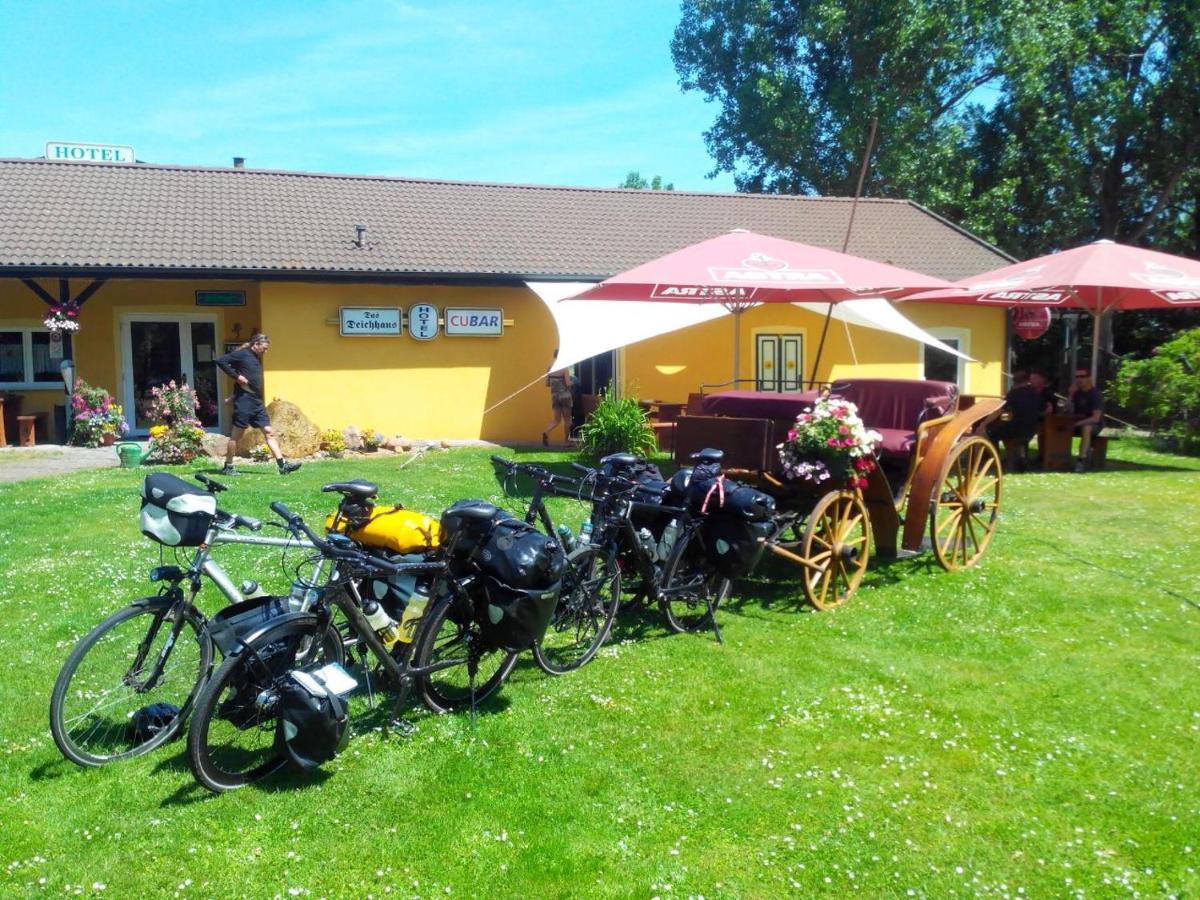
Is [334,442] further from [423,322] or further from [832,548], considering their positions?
[832,548]

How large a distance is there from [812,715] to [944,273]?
53.4 feet

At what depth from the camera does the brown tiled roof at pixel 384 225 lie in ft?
50.7

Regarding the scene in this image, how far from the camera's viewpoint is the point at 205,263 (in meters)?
15.0

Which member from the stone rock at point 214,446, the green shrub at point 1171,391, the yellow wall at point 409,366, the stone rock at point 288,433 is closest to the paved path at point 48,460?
the stone rock at point 214,446

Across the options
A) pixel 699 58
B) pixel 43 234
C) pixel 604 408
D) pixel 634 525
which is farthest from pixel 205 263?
pixel 699 58

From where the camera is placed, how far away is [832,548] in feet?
21.2

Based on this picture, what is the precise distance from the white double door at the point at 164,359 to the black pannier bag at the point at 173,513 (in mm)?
13916

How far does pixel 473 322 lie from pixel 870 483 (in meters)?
10.4

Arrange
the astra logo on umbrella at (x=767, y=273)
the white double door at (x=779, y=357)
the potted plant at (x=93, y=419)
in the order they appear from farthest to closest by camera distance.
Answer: the white double door at (x=779, y=357)
the potted plant at (x=93, y=419)
the astra logo on umbrella at (x=767, y=273)

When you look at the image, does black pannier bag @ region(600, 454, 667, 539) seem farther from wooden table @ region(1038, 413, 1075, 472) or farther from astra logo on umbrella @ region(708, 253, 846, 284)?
wooden table @ region(1038, 413, 1075, 472)

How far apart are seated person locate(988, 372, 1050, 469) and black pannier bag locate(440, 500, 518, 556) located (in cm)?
991

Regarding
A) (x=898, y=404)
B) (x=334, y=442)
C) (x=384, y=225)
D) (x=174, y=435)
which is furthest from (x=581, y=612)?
(x=384, y=225)

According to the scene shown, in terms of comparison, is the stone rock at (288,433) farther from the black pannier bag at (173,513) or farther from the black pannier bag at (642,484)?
the black pannier bag at (173,513)

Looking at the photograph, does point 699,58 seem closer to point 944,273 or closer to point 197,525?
point 944,273
